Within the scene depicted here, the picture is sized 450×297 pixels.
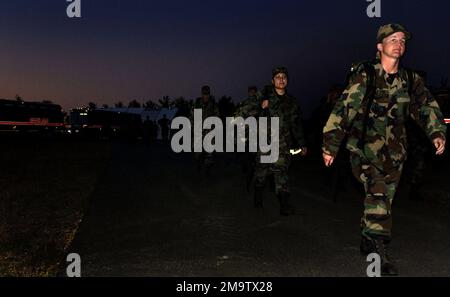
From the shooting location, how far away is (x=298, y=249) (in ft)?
18.0

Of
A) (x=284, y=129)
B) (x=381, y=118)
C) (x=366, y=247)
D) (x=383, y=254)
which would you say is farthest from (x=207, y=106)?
(x=383, y=254)

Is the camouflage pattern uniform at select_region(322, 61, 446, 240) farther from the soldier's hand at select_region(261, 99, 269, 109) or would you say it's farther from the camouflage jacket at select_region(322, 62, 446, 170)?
the soldier's hand at select_region(261, 99, 269, 109)

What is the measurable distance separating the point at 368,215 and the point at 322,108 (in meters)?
5.16

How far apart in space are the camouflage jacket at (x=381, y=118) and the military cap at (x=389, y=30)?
0.77 ft

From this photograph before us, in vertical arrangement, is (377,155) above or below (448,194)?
above

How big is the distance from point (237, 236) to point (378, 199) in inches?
69.4

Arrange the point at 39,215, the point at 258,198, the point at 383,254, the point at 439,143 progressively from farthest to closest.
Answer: the point at 258,198, the point at 39,215, the point at 439,143, the point at 383,254

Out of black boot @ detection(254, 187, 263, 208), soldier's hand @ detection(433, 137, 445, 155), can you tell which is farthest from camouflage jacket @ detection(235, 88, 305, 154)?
soldier's hand @ detection(433, 137, 445, 155)

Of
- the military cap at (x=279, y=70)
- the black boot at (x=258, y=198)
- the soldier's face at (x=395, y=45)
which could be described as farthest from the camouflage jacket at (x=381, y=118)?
the black boot at (x=258, y=198)

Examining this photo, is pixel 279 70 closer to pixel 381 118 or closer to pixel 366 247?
pixel 381 118

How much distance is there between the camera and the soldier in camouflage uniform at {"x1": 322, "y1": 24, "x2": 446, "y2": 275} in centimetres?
489

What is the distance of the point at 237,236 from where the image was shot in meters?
6.12
